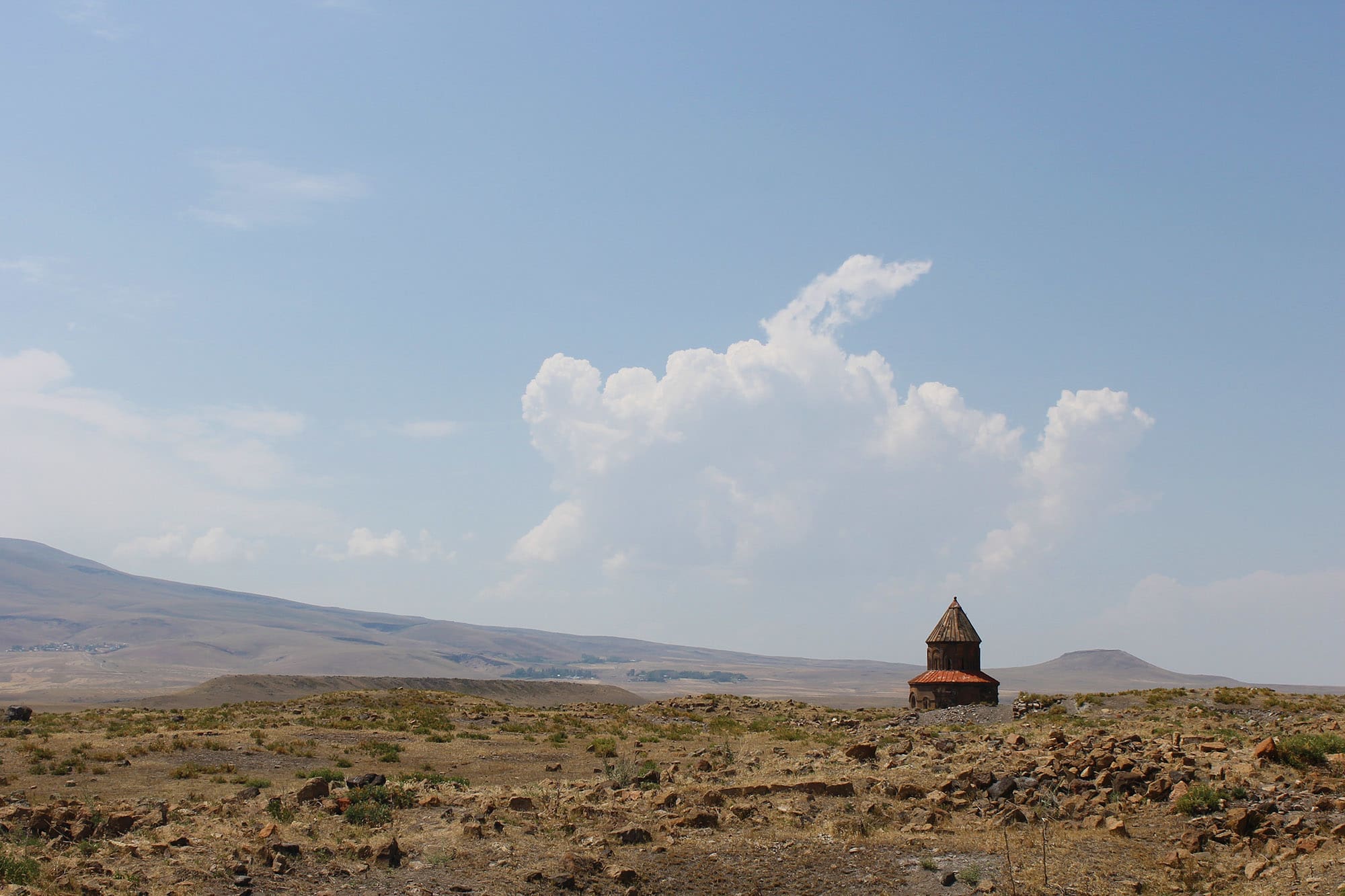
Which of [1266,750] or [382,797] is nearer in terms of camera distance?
[1266,750]

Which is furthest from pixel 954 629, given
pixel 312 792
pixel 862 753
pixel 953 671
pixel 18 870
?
pixel 18 870

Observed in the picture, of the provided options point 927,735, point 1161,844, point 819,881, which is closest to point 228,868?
point 819,881

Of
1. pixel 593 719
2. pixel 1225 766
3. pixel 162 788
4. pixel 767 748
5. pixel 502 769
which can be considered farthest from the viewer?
pixel 593 719

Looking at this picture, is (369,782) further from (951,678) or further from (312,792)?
(951,678)

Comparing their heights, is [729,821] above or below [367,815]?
above

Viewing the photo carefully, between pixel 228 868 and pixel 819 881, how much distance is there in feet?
26.9

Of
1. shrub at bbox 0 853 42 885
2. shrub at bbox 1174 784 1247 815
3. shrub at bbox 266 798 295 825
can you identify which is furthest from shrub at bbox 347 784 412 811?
shrub at bbox 1174 784 1247 815

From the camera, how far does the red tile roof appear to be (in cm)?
3691

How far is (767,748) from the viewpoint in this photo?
2700 centimetres

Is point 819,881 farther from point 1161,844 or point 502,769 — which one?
point 502,769

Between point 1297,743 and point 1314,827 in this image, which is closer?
point 1314,827

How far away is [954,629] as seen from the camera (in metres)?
39.2

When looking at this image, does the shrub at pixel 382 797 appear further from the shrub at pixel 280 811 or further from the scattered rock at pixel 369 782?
the shrub at pixel 280 811

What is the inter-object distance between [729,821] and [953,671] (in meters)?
25.6
